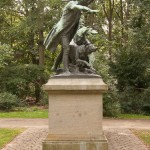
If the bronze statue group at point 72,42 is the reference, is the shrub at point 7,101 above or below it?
below

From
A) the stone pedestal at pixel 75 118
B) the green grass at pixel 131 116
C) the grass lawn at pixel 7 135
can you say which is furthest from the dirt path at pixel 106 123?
the stone pedestal at pixel 75 118

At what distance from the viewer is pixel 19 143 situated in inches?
414

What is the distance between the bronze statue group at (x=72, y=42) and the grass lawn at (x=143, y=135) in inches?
146

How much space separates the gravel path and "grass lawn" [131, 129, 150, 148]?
191mm

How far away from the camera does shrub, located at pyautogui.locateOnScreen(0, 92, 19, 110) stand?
20170 mm

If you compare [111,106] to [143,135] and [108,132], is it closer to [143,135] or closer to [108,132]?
[108,132]

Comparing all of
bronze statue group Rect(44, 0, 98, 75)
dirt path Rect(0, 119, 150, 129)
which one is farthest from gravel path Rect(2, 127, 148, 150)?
bronze statue group Rect(44, 0, 98, 75)

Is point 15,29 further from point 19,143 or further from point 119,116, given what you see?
point 19,143

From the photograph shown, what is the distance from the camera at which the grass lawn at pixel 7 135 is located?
421 inches

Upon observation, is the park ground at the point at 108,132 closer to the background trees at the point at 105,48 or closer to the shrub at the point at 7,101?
the background trees at the point at 105,48

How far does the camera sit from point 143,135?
39.8ft

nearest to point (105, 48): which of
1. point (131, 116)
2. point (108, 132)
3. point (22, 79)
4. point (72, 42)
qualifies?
point (22, 79)

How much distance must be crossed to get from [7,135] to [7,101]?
839cm

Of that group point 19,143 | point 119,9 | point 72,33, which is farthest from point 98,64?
point 119,9
